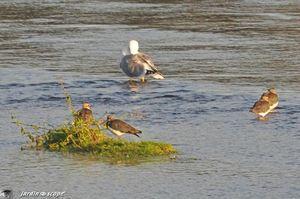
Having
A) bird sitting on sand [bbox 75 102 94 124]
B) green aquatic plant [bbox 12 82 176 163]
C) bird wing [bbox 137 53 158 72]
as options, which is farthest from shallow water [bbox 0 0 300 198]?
bird sitting on sand [bbox 75 102 94 124]

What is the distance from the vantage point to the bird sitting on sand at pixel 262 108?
13.5 meters

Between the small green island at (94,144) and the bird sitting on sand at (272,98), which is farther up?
the bird sitting on sand at (272,98)

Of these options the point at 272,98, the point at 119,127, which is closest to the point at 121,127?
the point at 119,127

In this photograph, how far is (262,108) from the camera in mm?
13539

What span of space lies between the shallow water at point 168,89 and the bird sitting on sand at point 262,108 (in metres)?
0.12

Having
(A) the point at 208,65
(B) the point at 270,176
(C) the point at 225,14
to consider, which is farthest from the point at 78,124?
(C) the point at 225,14

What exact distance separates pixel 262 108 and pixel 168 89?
262cm

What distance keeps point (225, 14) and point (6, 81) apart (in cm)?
814

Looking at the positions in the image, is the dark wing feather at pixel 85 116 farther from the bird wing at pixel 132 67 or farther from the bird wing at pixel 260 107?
the bird wing at pixel 132 67

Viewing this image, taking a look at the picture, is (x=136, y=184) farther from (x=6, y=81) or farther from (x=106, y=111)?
(x=6, y=81)

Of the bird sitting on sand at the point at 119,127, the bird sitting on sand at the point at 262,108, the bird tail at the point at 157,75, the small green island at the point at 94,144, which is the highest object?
the bird tail at the point at 157,75

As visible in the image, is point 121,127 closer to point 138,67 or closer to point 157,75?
point 157,75

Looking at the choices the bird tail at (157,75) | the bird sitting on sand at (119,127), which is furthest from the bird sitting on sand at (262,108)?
the bird tail at (157,75)

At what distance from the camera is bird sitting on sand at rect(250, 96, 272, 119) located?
533 inches
